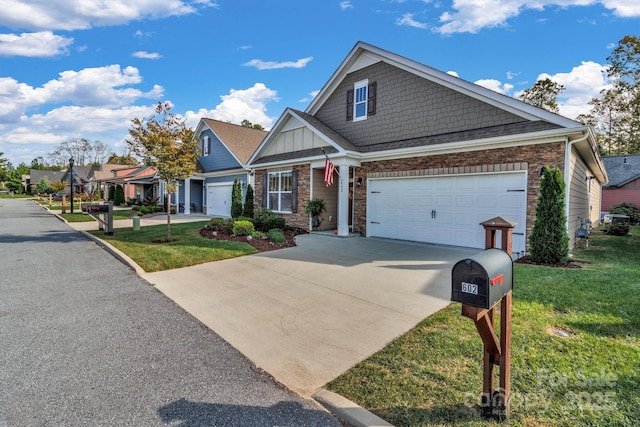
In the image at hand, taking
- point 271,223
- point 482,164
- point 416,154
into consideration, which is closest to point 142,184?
point 271,223

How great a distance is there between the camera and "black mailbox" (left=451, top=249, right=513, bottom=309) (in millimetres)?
1901

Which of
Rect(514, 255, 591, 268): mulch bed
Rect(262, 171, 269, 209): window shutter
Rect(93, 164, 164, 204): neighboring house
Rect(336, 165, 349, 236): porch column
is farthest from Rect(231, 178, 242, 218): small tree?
Rect(514, 255, 591, 268): mulch bed

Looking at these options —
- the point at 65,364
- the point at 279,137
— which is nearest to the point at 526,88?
the point at 279,137

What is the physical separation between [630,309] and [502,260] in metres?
3.82

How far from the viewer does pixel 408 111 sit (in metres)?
11.1

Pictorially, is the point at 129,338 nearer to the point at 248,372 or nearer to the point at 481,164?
the point at 248,372

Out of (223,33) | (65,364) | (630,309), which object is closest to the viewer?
(65,364)

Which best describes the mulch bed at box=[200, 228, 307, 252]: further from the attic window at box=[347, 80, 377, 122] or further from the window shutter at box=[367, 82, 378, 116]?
the window shutter at box=[367, 82, 378, 116]

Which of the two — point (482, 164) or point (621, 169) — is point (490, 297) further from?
point (621, 169)

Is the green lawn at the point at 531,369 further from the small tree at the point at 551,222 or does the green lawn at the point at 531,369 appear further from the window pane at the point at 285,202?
the window pane at the point at 285,202

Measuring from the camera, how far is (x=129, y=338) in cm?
371

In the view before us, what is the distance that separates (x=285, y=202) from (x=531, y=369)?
12093 mm

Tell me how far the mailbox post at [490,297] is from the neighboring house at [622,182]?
29551 mm

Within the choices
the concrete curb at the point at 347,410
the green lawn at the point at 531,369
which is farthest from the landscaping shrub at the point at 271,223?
the concrete curb at the point at 347,410
